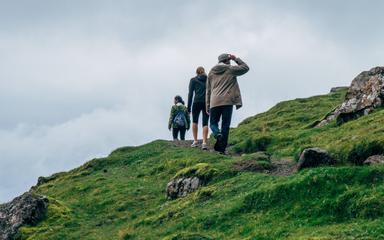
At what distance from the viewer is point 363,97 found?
3644 centimetres

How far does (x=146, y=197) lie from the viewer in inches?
1211

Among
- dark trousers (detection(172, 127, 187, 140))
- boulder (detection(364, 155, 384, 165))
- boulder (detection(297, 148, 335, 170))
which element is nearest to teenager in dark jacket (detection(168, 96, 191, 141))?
dark trousers (detection(172, 127, 187, 140))

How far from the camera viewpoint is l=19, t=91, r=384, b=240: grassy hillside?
19.7m

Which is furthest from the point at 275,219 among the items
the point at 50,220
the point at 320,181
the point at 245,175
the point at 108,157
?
the point at 108,157

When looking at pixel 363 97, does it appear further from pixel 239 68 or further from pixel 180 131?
pixel 180 131

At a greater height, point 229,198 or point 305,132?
point 305,132

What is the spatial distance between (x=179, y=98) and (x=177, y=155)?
27.2ft

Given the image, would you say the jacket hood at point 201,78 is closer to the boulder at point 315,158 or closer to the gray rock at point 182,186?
the gray rock at point 182,186

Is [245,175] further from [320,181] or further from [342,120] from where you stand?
[342,120]

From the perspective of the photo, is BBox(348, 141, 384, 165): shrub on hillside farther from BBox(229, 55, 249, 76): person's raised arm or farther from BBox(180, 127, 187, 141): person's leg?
BBox(180, 127, 187, 141): person's leg

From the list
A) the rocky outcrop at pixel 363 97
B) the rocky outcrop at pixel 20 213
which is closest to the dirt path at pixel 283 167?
the rocky outcrop at pixel 363 97

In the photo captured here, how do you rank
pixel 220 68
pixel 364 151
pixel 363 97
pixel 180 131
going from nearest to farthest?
1. pixel 364 151
2. pixel 220 68
3. pixel 363 97
4. pixel 180 131

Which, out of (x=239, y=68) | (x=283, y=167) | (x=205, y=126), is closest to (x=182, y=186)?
(x=283, y=167)

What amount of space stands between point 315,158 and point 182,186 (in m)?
6.38
